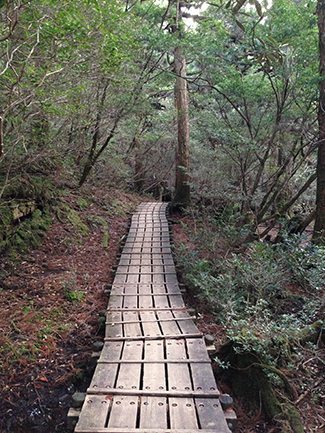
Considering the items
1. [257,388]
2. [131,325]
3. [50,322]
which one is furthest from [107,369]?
[50,322]

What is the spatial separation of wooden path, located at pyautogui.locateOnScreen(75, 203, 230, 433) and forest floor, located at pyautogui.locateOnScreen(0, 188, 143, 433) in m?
0.48

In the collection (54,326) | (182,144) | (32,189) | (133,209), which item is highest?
(182,144)

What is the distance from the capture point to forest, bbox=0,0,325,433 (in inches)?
135

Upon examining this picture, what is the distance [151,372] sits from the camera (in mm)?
3195

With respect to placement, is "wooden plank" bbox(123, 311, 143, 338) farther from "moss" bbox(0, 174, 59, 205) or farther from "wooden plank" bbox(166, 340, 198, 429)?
"moss" bbox(0, 174, 59, 205)

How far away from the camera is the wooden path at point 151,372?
8.41ft

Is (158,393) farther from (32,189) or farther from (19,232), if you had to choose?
(32,189)

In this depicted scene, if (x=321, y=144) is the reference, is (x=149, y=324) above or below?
below

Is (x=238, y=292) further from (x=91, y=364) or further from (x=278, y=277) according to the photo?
(x=91, y=364)

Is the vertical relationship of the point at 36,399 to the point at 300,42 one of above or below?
below

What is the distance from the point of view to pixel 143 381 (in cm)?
306

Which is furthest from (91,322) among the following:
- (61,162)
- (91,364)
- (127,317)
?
(61,162)

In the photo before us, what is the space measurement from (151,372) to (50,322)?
1.97 m

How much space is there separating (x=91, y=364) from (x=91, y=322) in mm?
999
